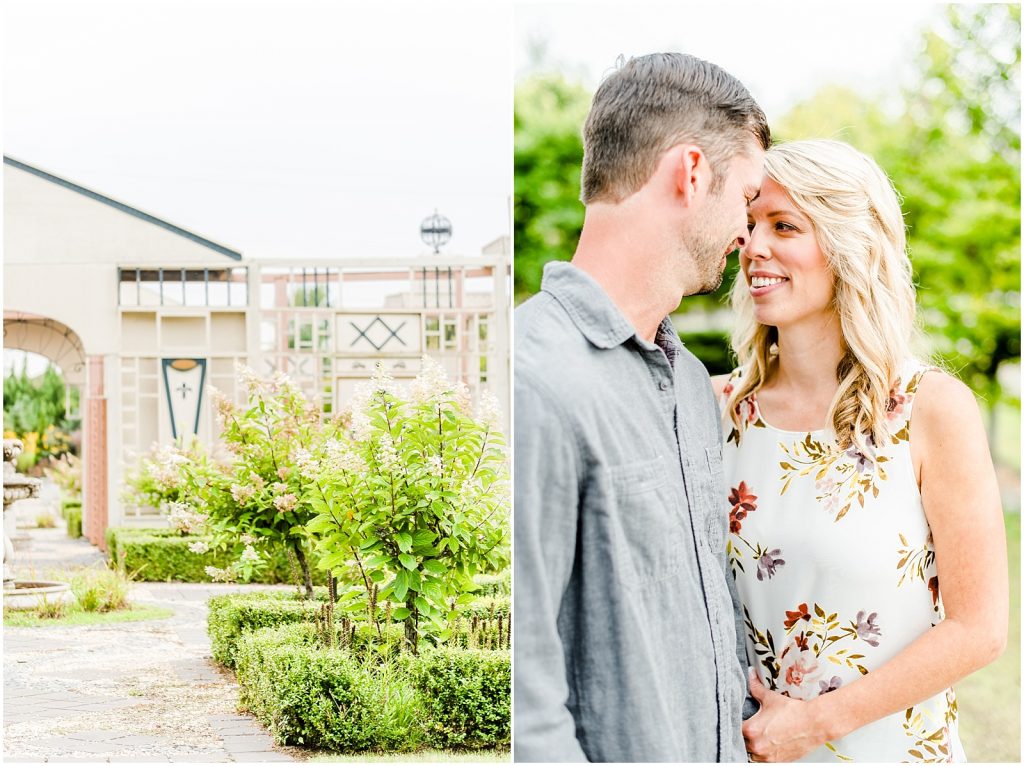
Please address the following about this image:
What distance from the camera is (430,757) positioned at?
2.68m

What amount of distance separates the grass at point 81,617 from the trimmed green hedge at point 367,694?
28 centimetres

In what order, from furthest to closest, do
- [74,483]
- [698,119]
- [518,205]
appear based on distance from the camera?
[518,205] → [74,483] → [698,119]

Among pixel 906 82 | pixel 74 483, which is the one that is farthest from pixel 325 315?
A: pixel 906 82

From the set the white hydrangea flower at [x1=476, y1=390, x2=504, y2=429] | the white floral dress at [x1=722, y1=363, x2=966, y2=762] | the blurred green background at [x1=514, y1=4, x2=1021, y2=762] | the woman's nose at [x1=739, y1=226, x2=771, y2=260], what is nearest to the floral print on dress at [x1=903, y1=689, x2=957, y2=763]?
the white floral dress at [x1=722, y1=363, x2=966, y2=762]

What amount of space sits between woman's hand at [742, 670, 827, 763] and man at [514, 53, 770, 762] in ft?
0.59

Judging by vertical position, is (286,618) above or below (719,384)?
below

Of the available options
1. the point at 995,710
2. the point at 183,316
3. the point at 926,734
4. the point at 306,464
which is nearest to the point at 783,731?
the point at 926,734

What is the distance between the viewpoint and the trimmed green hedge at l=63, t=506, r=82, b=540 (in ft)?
8.64

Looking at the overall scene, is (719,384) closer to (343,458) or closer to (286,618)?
(343,458)

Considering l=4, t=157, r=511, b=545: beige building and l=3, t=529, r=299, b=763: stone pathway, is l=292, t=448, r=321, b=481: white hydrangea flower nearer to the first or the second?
l=4, t=157, r=511, b=545: beige building

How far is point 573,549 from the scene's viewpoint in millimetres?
1522

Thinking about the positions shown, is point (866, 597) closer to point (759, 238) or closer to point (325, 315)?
point (759, 238)

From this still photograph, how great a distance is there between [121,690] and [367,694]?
676mm

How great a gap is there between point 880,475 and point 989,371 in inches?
276
